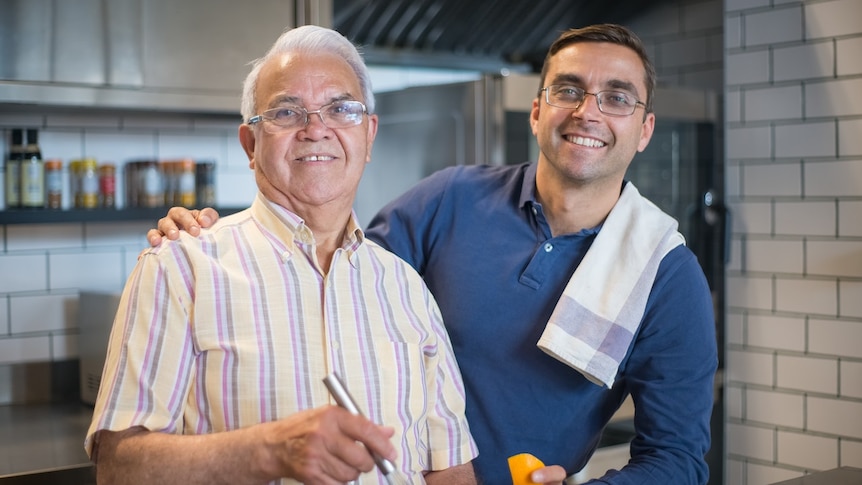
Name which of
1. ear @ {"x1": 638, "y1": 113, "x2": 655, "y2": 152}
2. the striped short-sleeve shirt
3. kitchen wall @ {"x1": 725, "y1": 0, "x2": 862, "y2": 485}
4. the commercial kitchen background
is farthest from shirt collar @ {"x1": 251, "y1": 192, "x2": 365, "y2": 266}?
kitchen wall @ {"x1": 725, "y1": 0, "x2": 862, "y2": 485}

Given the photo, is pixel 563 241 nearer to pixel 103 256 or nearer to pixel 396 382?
pixel 396 382

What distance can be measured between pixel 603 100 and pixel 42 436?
1.51 m

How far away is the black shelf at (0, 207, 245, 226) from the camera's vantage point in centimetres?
243

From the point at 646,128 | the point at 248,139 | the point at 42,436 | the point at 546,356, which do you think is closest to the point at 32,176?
the point at 42,436

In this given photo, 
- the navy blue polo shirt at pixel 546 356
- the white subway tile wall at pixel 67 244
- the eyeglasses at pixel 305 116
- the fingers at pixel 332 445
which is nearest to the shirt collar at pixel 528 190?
the navy blue polo shirt at pixel 546 356

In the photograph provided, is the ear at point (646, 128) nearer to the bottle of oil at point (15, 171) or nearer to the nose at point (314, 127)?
the nose at point (314, 127)

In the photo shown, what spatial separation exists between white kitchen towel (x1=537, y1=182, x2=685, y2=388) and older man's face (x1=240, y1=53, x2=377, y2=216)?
19.6 inches

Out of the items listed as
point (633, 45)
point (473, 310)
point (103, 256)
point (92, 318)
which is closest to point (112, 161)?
point (103, 256)

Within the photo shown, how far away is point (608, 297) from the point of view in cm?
184

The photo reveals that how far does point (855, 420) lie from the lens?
2906mm

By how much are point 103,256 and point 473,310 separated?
4.41 ft

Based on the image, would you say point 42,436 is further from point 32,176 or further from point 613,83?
point 613,83

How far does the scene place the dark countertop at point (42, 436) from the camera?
6.82 ft

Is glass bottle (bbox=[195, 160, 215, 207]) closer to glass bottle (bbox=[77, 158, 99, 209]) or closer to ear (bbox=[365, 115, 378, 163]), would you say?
glass bottle (bbox=[77, 158, 99, 209])
